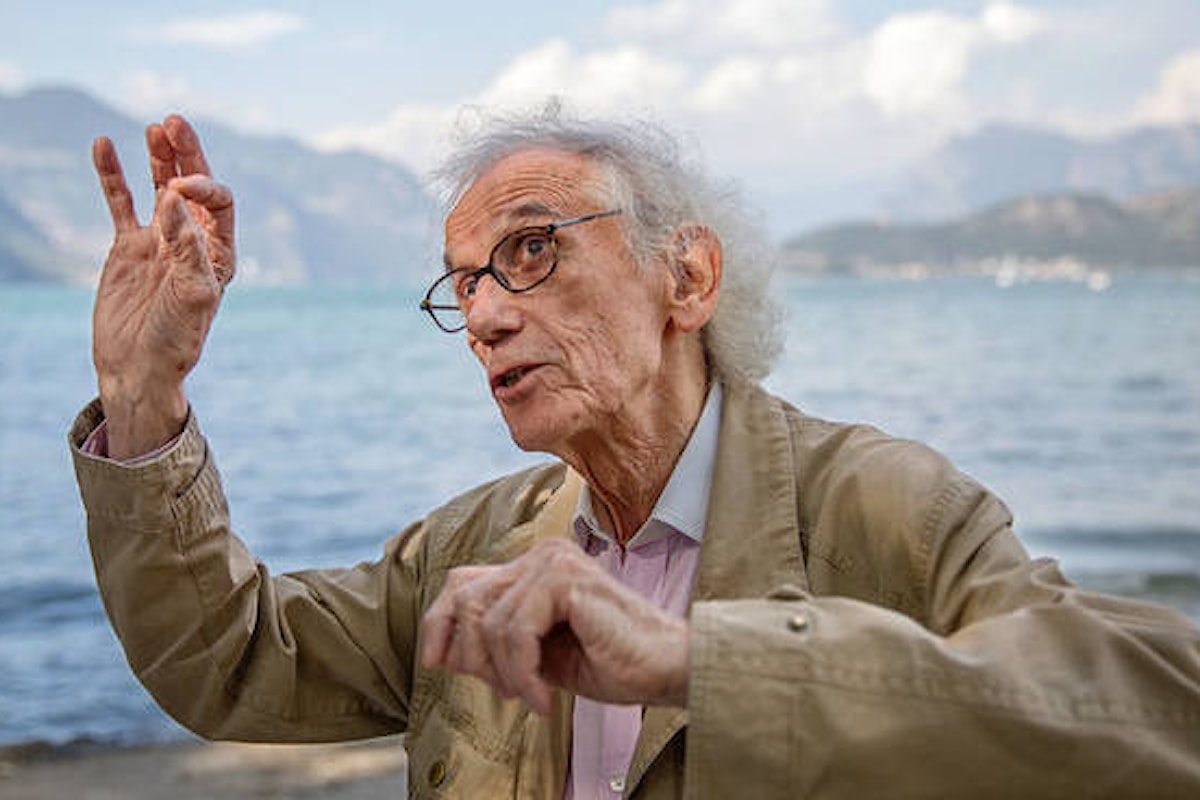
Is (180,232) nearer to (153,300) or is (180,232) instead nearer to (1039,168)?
(153,300)

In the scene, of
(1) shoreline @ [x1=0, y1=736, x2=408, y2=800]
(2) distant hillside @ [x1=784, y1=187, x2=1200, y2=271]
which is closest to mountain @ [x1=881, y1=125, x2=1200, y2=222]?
(2) distant hillside @ [x1=784, y1=187, x2=1200, y2=271]

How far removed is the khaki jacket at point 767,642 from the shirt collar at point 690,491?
0.13ft

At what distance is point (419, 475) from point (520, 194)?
44.7 feet

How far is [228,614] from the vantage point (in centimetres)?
196

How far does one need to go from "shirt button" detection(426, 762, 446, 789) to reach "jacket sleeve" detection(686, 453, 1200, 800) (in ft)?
2.27

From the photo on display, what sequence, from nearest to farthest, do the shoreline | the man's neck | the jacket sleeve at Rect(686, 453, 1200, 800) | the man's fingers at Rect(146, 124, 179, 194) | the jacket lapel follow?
the jacket sleeve at Rect(686, 453, 1200, 800)
the jacket lapel
the man's fingers at Rect(146, 124, 179, 194)
the man's neck
the shoreline

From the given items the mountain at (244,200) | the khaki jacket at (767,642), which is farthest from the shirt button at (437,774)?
the mountain at (244,200)

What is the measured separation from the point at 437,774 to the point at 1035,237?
9582 centimetres

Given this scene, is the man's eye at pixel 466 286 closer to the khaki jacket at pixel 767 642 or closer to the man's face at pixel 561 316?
the man's face at pixel 561 316

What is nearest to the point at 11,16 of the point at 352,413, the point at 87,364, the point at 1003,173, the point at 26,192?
the point at 26,192

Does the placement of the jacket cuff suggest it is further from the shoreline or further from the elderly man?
the shoreline

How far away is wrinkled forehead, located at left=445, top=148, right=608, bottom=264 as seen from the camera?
6.48 ft

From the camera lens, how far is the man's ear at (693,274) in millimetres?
2096

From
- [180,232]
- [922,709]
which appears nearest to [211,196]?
[180,232]
